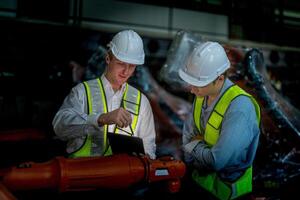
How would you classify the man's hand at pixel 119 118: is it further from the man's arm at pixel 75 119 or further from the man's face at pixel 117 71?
the man's face at pixel 117 71

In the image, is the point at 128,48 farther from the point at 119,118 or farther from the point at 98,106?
the point at 119,118

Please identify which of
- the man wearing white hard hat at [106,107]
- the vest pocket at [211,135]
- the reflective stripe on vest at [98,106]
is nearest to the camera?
the vest pocket at [211,135]

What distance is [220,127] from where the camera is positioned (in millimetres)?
2682

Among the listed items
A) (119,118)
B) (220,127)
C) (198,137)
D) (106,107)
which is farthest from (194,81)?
(106,107)

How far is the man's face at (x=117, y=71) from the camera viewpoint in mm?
3064

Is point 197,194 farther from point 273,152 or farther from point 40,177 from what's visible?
point 273,152

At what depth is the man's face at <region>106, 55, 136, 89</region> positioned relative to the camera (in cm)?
306

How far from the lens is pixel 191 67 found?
2.80 meters

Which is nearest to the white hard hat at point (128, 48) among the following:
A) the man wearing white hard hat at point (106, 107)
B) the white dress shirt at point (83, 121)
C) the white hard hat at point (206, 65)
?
the man wearing white hard hat at point (106, 107)

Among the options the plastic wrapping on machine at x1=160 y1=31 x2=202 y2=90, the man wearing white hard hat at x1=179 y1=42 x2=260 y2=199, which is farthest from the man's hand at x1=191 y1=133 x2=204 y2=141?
the plastic wrapping on machine at x1=160 y1=31 x2=202 y2=90

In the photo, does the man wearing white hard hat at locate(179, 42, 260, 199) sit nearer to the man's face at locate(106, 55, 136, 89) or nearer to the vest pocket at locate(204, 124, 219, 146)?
the vest pocket at locate(204, 124, 219, 146)

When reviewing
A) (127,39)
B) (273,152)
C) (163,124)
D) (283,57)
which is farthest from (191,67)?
(283,57)

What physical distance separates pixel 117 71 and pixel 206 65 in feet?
2.50

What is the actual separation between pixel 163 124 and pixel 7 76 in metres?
2.54
